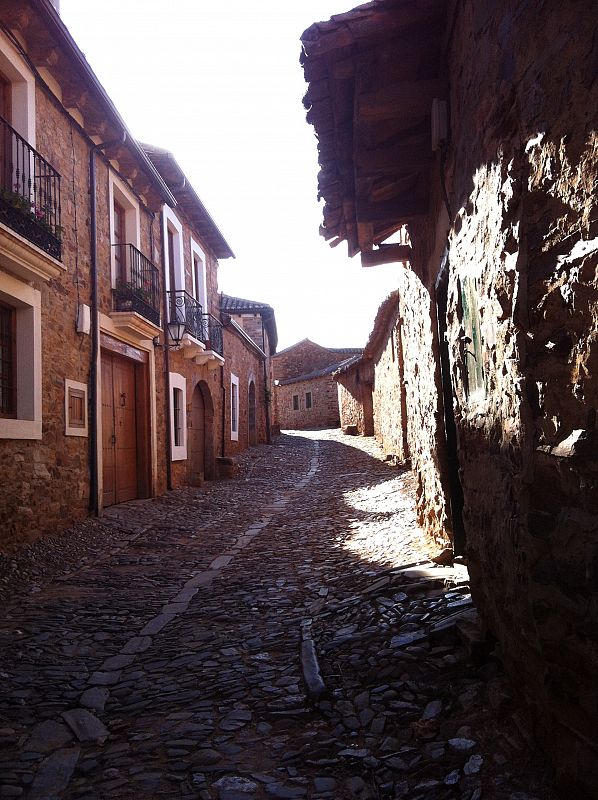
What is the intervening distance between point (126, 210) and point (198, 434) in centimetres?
554

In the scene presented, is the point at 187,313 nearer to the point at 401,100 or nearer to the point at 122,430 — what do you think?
the point at 122,430

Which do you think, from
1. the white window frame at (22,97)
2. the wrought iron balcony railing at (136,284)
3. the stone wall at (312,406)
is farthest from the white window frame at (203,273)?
the stone wall at (312,406)

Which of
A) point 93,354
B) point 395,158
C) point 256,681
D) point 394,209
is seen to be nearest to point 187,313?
point 93,354

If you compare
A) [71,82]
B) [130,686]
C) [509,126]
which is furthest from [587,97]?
[71,82]

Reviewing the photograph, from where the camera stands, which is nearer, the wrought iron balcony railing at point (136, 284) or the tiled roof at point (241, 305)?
the wrought iron balcony railing at point (136, 284)

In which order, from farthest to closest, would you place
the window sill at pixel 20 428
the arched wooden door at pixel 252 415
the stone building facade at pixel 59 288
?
1. the arched wooden door at pixel 252 415
2. the stone building facade at pixel 59 288
3. the window sill at pixel 20 428

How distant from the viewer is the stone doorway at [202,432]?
13.7 metres

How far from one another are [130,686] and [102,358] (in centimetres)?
634

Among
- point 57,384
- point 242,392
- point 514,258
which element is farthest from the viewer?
point 242,392

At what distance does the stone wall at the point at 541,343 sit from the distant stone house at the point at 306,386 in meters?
26.3

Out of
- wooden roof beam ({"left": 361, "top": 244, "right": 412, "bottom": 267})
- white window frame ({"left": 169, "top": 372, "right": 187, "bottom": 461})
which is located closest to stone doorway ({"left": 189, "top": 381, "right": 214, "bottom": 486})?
white window frame ({"left": 169, "top": 372, "right": 187, "bottom": 461})

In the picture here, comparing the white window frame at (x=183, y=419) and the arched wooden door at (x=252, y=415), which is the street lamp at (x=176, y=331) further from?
the arched wooden door at (x=252, y=415)

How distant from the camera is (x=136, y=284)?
9867 millimetres

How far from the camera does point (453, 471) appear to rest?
4.79 metres
